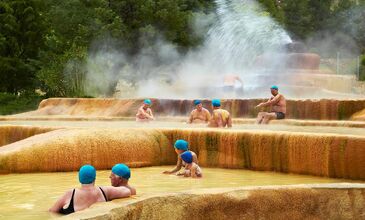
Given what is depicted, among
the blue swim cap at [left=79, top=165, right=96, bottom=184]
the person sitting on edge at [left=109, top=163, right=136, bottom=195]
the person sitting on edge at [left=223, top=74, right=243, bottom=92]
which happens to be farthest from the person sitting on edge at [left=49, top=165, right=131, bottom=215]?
the person sitting on edge at [left=223, top=74, right=243, bottom=92]

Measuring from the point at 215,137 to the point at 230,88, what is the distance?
1502 cm

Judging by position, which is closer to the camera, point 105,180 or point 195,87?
point 105,180

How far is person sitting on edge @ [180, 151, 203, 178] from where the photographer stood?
9.21 meters

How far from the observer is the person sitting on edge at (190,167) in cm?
921

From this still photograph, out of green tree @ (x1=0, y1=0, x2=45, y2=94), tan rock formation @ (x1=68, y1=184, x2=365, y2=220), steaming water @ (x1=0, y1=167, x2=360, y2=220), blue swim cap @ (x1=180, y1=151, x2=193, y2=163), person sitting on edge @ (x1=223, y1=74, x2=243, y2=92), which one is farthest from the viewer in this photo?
green tree @ (x1=0, y1=0, x2=45, y2=94)

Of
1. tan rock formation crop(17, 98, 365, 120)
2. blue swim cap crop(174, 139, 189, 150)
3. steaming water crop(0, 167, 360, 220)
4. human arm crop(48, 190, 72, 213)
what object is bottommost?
steaming water crop(0, 167, 360, 220)

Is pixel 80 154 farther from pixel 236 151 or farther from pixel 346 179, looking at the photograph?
pixel 346 179

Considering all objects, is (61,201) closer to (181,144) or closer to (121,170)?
(121,170)

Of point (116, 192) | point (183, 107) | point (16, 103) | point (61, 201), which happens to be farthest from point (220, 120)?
point (16, 103)

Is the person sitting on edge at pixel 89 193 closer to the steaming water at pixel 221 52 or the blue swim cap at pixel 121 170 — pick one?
the blue swim cap at pixel 121 170

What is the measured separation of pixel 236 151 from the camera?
1045 centimetres

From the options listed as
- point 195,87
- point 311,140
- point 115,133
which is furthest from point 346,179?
point 195,87

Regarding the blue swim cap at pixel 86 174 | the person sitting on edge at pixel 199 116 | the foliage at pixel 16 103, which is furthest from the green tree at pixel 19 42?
the blue swim cap at pixel 86 174

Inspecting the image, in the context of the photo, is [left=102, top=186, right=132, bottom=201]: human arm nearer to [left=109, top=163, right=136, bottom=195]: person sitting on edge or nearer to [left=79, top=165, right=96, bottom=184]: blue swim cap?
[left=79, top=165, right=96, bottom=184]: blue swim cap
